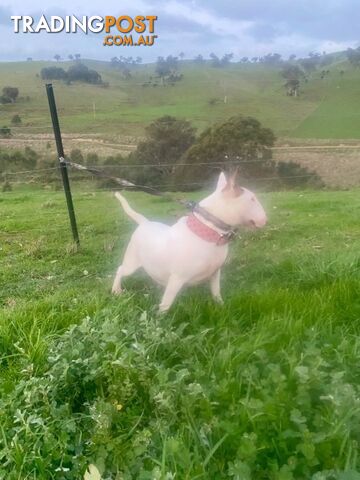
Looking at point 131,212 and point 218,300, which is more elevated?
point 131,212

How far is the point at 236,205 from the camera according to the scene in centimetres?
272

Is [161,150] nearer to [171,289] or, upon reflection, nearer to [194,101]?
[194,101]

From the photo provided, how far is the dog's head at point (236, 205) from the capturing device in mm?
2703

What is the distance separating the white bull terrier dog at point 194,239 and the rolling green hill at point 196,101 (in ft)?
1.82

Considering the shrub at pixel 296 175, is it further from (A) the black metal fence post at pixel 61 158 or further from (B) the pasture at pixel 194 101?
(A) the black metal fence post at pixel 61 158

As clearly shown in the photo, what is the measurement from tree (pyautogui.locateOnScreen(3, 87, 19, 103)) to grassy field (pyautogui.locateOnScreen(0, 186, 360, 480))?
0.50m

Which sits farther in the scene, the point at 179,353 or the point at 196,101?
the point at 196,101

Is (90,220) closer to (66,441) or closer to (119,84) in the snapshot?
(119,84)

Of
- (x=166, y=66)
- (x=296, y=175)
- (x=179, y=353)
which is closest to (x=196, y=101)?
(x=166, y=66)

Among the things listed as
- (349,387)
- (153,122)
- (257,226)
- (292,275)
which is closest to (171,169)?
(153,122)

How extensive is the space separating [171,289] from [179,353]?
13.1 inches

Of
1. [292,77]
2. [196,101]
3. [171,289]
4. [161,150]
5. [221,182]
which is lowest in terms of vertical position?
[171,289]

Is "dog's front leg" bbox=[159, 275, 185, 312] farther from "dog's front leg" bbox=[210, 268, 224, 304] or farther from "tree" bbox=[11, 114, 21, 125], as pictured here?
"tree" bbox=[11, 114, 21, 125]

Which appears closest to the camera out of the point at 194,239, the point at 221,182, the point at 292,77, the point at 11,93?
the point at 221,182
